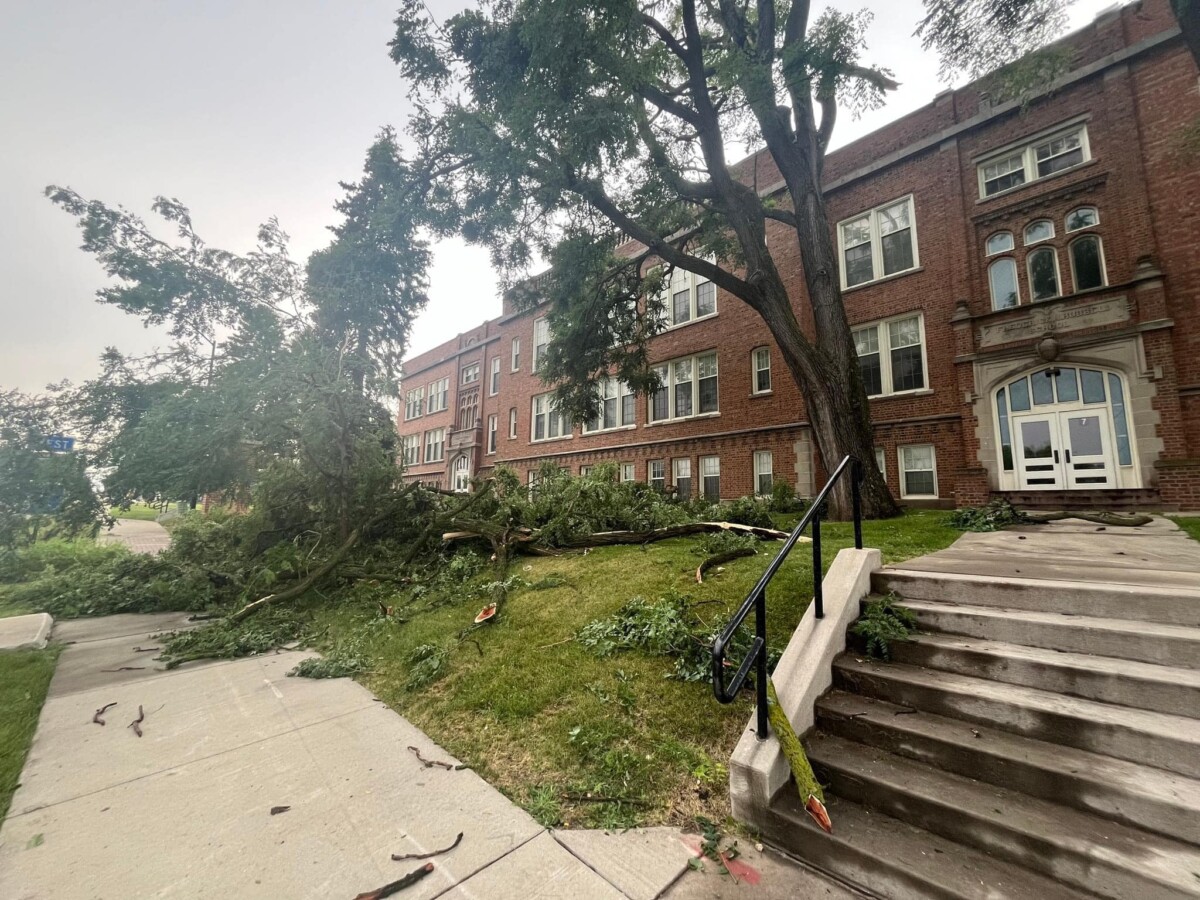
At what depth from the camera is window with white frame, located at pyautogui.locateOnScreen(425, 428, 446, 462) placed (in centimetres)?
3628

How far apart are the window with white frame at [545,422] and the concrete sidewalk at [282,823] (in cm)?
2223

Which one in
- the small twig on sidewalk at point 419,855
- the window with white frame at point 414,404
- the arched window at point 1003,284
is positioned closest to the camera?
the small twig on sidewalk at point 419,855

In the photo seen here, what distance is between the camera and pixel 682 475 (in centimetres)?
1959

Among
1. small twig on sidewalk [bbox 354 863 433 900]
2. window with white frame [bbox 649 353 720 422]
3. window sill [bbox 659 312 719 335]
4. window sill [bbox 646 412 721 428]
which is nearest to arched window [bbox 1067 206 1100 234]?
window sill [bbox 659 312 719 335]

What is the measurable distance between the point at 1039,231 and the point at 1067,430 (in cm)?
537

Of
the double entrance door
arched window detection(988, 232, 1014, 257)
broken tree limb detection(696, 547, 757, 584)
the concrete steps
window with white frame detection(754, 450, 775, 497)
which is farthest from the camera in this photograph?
window with white frame detection(754, 450, 775, 497)

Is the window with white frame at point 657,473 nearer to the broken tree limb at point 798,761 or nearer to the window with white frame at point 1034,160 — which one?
the window with white frame at point 1034,160

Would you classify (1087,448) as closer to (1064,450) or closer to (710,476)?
(1064,450)

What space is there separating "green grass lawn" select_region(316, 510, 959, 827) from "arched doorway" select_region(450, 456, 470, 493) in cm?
2666

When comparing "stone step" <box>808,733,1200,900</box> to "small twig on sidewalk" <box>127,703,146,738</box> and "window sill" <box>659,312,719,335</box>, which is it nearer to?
"small twig on sidewalk" <box>127,703,146,738</box>

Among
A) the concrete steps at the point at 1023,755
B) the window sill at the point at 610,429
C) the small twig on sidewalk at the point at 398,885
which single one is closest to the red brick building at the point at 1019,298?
the window sill at the point at 610,429

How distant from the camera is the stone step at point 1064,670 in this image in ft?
8.44

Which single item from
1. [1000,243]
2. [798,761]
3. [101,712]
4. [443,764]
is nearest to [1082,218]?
[1000,243]

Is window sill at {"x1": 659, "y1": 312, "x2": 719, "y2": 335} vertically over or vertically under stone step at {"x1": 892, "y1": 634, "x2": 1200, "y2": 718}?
over
